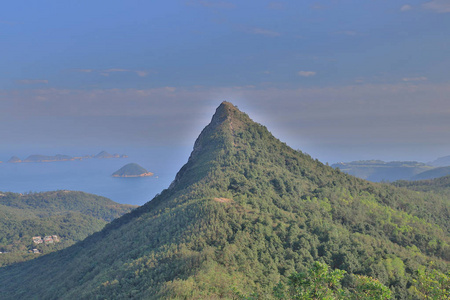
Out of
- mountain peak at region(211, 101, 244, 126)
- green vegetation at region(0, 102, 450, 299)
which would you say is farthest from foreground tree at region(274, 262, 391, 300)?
mountain peak at region(211, 101, 244, 126)

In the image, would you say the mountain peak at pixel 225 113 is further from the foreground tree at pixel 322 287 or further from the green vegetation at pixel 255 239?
the foreground tree at pixel 322 287

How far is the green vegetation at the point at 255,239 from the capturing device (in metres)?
33.6

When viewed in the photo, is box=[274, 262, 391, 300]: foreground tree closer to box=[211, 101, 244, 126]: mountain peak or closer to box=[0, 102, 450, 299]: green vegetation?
box=[0, 102, 450, 299]: green vegetation

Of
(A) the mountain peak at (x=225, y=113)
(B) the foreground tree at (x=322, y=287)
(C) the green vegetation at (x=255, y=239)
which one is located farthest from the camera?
(A) the mountain peak at (x=225, y=113)

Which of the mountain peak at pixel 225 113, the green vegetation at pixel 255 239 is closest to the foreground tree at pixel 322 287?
the green vegetation at pixel 255 239

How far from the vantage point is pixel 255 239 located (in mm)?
43562

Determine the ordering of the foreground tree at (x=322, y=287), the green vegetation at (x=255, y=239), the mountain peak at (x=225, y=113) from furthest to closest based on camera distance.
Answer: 1. the mountain peak at (x=225, y=113)
2. the green vegetation at (x=255, y=239)
3. the foreground tree at (x=322, y=287)

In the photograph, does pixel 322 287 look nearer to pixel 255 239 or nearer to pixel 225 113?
pixel 255 239

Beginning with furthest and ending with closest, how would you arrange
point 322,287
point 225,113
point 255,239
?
1. point 225,113
2. point 255,239
3. point 322,287

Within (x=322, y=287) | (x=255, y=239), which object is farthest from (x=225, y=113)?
(x=322, y=287)

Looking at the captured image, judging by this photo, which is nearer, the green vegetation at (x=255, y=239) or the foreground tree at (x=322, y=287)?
the foreground tree at (x=322, y=287)

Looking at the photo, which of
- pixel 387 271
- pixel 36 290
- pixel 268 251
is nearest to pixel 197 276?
pixel 268 251

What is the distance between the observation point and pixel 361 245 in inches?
1960

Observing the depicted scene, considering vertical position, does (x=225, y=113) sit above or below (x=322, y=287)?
above
